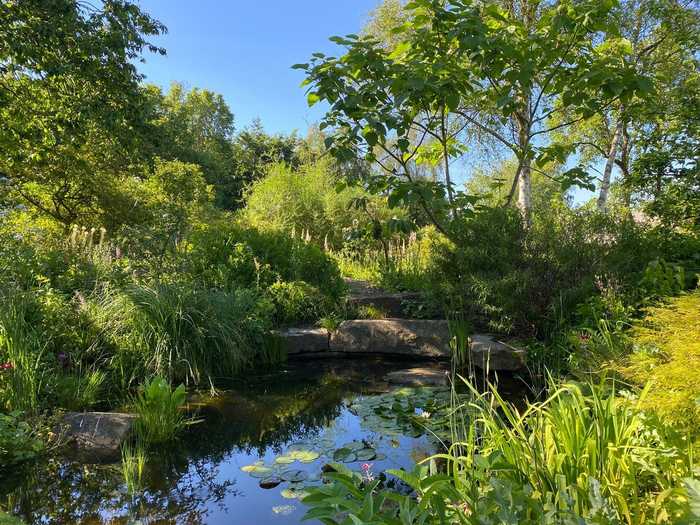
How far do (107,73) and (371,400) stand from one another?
16.6 ft

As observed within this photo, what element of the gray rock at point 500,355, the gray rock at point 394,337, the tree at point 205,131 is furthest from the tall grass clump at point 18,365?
the tree at point 205,131

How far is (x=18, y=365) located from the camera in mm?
3227

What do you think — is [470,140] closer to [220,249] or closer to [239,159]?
[220,249]

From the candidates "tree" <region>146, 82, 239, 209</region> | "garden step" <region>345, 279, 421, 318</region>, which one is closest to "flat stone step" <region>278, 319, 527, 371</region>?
"garden step" <region>345, 279, 421, 318</region>

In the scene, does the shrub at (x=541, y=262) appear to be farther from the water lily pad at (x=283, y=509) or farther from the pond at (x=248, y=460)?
the water lily pad at (x=283, y=509)

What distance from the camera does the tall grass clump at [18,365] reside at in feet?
10.3

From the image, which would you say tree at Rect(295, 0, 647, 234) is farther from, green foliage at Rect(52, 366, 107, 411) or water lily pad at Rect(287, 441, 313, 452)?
green foliage at Rect(52, 366, 107, 411)

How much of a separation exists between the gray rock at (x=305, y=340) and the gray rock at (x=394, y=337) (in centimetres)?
12

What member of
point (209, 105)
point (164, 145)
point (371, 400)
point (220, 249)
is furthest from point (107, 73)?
point (209, 105)

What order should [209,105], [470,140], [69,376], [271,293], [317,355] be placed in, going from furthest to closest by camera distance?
[209,105]
[470,140]
[271,293]
[317,355]
[69,376]

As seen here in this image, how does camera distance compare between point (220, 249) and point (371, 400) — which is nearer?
point (371, 400)

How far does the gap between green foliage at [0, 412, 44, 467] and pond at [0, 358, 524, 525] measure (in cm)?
10

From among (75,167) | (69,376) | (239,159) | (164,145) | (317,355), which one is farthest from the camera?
(239,159)

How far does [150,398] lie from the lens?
321 centimetres
